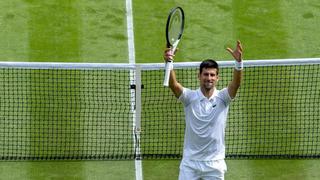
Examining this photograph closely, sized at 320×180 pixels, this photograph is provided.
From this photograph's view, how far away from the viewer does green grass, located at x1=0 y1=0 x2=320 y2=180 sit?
1791cm

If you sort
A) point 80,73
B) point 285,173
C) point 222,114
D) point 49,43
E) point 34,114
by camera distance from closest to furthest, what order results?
point 222,114 < point 285,173 < point 34,114 < point 80,73 < point 49,43

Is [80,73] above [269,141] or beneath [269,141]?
above

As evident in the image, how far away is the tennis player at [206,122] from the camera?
11.0 metres

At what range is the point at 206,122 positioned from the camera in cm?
1102

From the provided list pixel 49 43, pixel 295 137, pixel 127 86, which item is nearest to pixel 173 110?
pixel 127 86

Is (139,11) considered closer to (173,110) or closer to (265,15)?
(265,15)

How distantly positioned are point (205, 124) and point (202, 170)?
0.61m

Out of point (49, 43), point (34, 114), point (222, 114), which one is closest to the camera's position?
point (222, 114)

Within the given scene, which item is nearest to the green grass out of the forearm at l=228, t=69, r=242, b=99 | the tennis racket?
the tennis racket

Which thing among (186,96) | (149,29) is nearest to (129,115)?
(149,29)

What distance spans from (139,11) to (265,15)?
2877 mm

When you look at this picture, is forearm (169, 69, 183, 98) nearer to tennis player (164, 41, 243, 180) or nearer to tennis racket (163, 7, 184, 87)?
tennis player (164, 41, 243, 180)

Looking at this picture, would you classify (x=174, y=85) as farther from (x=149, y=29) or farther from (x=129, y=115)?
(x=149, y=29)

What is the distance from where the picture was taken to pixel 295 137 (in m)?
15.2
